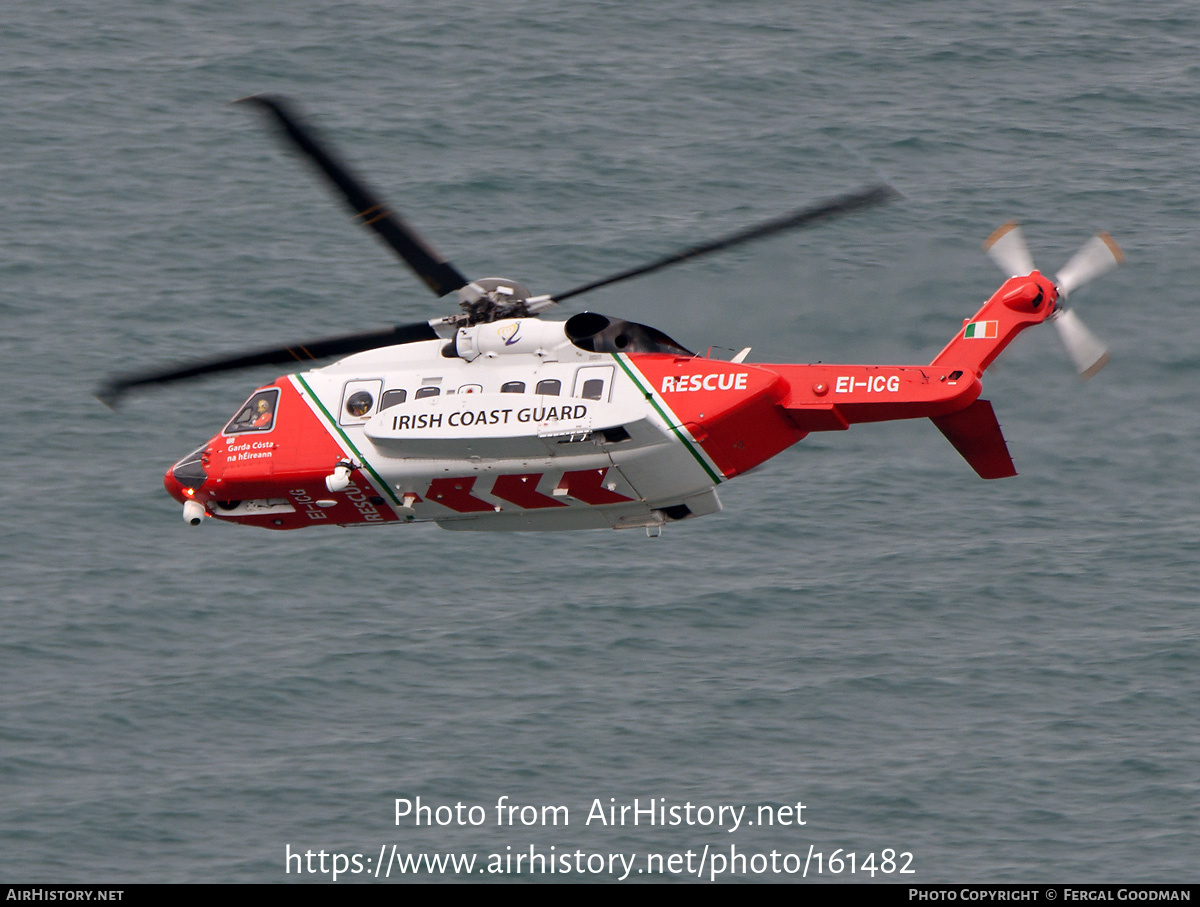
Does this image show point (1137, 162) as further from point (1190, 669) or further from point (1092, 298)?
point (1190, 669)

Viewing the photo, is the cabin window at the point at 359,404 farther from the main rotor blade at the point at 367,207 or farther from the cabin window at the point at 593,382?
the cabin window at the point at 593,382

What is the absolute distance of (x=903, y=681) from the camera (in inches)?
1976

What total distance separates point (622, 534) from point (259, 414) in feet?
59.6

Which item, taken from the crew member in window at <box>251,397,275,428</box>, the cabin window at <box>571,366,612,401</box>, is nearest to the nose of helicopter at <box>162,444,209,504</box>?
the crew member in window at <box>251,397,275,428</box>

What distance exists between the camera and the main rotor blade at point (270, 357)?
35500mm

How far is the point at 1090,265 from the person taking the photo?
34938 millimetres

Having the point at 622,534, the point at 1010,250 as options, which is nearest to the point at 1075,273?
the point at 1010,250

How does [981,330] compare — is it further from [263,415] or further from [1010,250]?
[263,415]

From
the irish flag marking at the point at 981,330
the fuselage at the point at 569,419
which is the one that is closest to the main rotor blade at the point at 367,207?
the fuselage at the point at 569,419

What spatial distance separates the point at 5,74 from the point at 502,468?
4455 centimetres

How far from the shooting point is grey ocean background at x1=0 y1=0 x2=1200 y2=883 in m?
47.3

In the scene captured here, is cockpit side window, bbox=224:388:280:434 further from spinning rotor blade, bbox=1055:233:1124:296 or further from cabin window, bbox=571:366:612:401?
spinning rotor blade, bbox=1055:233:1124:296

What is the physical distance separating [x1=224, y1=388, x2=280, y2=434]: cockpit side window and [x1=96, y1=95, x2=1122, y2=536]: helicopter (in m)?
0.76

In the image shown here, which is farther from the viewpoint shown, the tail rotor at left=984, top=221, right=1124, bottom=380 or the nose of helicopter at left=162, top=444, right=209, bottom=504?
the nose of helicopter at left=162, top=444, right=209, bottom=504
